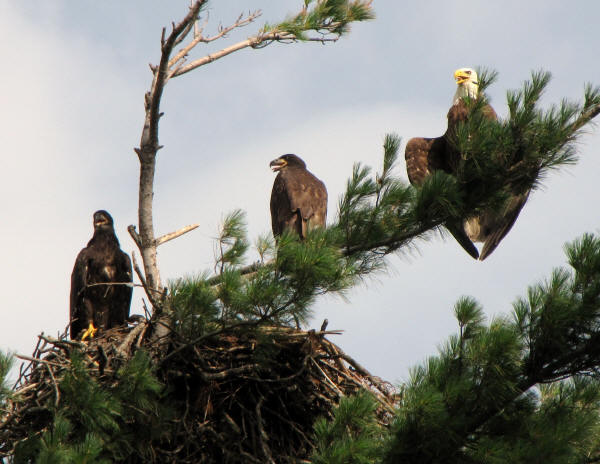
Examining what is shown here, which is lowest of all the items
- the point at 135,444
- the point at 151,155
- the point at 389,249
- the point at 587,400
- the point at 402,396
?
the point at 587,400

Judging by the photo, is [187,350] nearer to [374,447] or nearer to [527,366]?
[374,447]

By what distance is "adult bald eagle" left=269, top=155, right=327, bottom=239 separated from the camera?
8.54 m

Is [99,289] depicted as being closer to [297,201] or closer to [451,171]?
[297,201]

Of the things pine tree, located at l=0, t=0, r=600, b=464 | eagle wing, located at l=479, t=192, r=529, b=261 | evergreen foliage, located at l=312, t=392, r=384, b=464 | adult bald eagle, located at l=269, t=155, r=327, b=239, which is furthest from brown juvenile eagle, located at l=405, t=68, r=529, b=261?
evergreen foliage, located at l=312, t=392, r=384, b=464

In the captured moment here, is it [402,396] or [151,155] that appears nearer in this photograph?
[402,396]

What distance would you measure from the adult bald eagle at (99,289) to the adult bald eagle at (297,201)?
4.83 feet

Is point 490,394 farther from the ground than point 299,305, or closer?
closer

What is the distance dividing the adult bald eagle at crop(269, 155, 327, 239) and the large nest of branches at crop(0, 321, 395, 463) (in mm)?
2262

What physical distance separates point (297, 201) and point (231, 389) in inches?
112

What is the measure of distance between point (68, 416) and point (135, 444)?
71 cm

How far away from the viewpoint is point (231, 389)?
20.2ft

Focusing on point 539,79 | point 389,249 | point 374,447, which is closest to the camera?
point 374,447

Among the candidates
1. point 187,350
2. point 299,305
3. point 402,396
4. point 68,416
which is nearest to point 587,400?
point 402,396

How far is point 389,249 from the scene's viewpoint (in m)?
5.88
